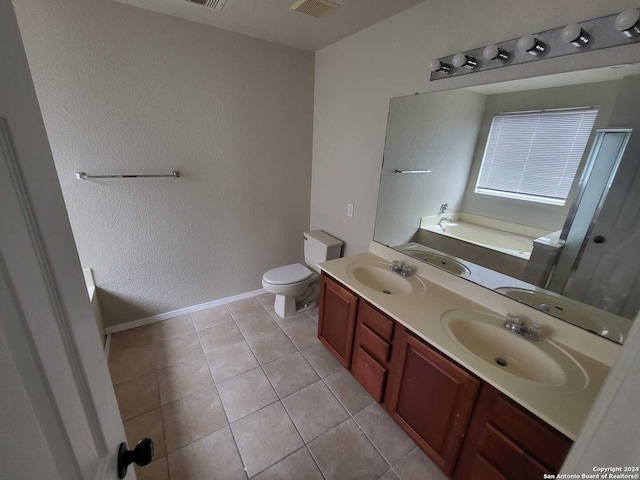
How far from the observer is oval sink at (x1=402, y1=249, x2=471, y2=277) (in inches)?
66.4

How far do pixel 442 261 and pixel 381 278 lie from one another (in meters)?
0.44

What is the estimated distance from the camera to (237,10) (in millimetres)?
1802

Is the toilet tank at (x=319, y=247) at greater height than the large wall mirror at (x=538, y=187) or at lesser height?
lesser

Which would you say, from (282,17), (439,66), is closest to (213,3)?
(282,17)

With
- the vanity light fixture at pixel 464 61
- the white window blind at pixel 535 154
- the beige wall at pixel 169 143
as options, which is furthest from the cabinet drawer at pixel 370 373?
the vanity light fixture at pixel 464 61

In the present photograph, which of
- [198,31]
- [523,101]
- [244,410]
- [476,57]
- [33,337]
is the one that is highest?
[198,31]

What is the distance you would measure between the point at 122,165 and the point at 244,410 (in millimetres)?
1943

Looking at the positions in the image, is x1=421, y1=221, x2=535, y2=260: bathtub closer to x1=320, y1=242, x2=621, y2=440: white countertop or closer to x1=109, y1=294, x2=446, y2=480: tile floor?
x1=320, y1=242, x2=621, y2=440: white countertop

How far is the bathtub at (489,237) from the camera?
1.44 meters

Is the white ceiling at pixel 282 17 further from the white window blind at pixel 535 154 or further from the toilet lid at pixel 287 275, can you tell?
the toilet lid at pixel 287 275

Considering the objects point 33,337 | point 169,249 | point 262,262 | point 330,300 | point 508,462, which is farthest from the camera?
point 262,262

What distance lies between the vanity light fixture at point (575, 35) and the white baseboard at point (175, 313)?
2.90 metres

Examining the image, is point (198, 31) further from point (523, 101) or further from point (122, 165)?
point (523, 101)

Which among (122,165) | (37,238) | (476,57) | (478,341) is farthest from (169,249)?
(476,57)
